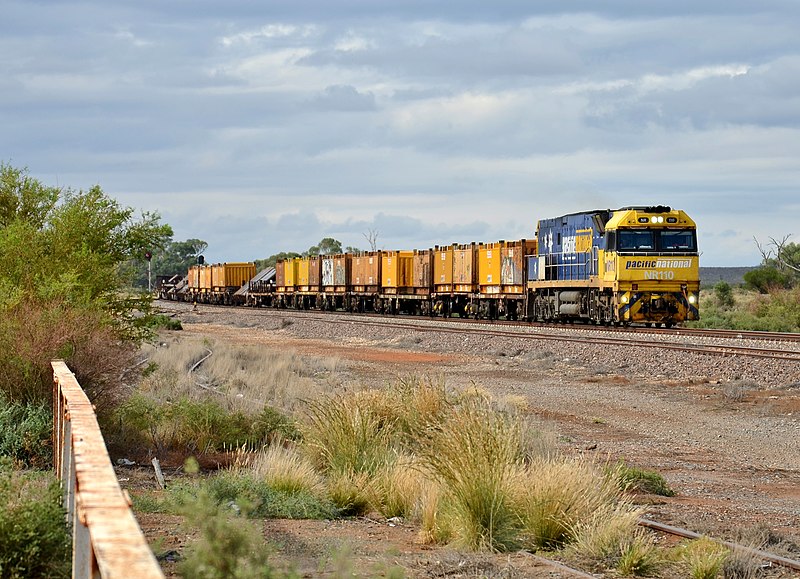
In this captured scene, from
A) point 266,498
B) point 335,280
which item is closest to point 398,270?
point 335,280

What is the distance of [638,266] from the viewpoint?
31.4m

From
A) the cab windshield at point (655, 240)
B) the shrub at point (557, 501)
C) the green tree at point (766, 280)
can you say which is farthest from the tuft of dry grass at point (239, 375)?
the green tree at point (766, 280)

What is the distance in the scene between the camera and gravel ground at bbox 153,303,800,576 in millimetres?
10562

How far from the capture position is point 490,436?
30.6ft

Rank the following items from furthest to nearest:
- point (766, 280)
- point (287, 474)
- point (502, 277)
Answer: point (766, 280)
point (502, 277)
point (287, 474)

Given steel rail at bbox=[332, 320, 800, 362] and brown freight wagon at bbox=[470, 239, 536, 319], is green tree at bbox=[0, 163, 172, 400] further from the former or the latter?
brown freight wagon at bbox=[470, 239, 536, 319]

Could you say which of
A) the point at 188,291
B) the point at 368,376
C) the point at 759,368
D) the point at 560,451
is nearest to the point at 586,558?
the point at 560,451

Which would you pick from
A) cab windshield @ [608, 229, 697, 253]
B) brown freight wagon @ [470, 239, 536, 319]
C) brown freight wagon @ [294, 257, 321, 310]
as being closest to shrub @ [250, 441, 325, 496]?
cab windshield @ [608, 229, 697, 253]

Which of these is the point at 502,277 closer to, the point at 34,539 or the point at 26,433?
the point at 26,433

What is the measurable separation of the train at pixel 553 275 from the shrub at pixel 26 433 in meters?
22.6

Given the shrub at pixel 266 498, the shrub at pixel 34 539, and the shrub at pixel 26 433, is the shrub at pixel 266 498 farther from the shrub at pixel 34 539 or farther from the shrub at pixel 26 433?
the shrub at pixel 34 539

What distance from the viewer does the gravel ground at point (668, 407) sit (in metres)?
10.6

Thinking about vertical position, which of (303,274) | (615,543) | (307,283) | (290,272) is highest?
(290,272)

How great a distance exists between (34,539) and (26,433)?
4.94 meters
